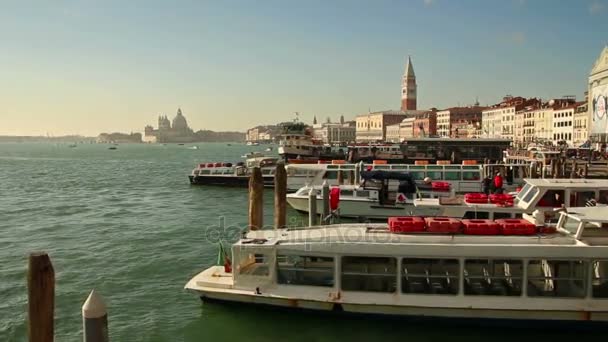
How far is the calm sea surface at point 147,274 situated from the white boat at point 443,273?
41 cm

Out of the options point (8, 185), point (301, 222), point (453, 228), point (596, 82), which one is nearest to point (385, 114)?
point (596, 82)

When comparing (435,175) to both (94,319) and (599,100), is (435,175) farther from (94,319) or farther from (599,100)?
(599,100)

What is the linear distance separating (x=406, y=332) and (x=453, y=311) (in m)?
1.08

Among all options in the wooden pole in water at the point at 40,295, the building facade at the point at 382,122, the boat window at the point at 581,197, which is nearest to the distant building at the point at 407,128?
the building facade at the point at 382,122

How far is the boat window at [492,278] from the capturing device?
1126 cm

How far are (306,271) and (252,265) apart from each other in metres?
1.41

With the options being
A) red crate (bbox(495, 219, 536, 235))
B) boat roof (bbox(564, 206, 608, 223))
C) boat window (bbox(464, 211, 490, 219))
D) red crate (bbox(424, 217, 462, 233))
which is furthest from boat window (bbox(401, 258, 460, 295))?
boat window (bbox(464, 211, 490, 219))

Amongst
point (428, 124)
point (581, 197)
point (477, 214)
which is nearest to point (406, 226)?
point (581, 197)

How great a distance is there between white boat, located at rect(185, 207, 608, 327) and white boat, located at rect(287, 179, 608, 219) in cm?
487

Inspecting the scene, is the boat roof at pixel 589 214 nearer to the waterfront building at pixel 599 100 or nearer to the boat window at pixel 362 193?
the boat window at pixel 362 193

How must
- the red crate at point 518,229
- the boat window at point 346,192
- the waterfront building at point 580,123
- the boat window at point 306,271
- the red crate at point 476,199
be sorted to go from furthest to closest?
the waterfront building at point 580,123, the boat window at point 346,192, the red crate at point 476,199, the boat window at point 306,271, the red crate at point 518,229

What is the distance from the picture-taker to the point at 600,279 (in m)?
11.0

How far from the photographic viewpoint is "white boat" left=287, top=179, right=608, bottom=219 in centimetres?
1688

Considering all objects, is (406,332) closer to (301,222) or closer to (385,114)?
(301,222)
